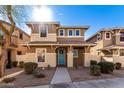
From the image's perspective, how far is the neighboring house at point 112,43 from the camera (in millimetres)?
17984

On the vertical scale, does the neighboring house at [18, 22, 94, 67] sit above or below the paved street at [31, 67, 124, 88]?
above

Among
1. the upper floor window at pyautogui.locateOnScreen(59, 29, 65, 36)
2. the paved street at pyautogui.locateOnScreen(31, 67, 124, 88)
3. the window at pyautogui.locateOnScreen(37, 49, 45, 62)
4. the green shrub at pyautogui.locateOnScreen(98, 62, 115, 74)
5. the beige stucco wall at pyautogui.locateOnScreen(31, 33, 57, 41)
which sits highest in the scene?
the upper floor window at pyautogui.locateOnScreen(59, 29, 65, 36)

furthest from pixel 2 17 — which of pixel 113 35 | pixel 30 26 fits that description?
pixel 113 35

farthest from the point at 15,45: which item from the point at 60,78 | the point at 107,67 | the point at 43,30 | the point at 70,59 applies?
the point at 107,67

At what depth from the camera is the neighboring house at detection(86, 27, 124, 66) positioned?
17984mm

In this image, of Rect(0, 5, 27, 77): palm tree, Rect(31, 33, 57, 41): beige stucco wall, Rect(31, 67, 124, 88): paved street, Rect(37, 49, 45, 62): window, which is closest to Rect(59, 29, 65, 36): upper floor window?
Rect(31, 33, 57, 41): beige stucco wall

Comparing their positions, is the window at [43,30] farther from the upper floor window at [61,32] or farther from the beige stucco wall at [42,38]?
the upper floor window at [61,32]

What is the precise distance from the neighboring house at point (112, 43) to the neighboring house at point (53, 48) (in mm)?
2824

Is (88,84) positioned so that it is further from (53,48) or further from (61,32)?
(61,32)

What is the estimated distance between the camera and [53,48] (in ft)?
53.3

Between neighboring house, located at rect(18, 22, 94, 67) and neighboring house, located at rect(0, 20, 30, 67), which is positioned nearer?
neighboring house, located at rect(18, 22, 94, 67)

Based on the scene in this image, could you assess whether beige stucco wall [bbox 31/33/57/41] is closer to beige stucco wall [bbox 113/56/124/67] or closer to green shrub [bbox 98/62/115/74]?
green shrub [bbox 98/62/115/74]

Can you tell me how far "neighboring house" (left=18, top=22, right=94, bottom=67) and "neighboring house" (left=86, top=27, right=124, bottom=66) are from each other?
9.27 ft
